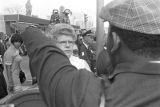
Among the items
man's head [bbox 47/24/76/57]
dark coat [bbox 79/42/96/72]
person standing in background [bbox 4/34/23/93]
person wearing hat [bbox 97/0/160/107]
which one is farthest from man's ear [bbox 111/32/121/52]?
dark coat [bbox 79/42/96/72]

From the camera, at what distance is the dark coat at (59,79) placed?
3.21 ft

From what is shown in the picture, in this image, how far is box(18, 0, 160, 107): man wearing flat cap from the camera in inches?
36.8

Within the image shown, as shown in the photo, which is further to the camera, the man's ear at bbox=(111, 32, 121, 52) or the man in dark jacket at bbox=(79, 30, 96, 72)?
the man in dark jacket at bbox=(79, 30, 96, 72)

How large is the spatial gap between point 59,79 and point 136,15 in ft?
1.30

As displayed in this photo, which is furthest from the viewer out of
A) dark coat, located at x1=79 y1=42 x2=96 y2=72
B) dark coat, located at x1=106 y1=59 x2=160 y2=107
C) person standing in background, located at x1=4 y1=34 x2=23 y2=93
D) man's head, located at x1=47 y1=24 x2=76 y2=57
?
dark coat, located at x1=79 y1=42 x2=96 y2=72

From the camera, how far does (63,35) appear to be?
10.3 ft

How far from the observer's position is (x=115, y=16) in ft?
3.22

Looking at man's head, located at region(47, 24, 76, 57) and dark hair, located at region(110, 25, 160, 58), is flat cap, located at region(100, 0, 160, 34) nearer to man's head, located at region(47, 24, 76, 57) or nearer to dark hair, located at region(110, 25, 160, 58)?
dark hair, located at region(110, 25, 160, 58)

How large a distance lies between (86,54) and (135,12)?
5.82 meters

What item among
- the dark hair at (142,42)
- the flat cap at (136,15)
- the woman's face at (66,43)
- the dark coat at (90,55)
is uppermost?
the flat cap at (136,15)

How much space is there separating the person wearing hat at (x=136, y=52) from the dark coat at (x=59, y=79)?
77mm

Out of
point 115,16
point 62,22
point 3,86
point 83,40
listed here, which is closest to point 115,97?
point 115,16

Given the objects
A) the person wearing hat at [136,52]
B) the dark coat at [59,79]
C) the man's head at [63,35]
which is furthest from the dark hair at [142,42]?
the man's head at [63,35]

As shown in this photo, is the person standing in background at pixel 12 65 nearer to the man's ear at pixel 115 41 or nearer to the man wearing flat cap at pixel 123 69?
the man wearing flat cap at pixel 123 69
